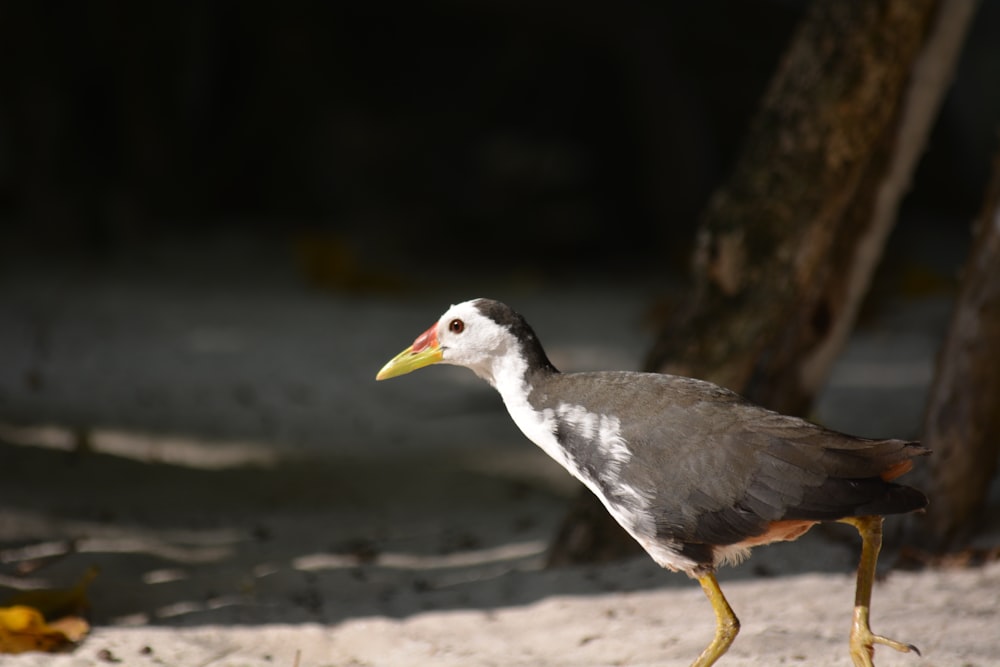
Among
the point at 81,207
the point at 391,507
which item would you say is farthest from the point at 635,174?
the point at 391,507

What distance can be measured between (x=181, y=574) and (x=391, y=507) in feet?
4.21

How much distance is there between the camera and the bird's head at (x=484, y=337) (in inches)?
108

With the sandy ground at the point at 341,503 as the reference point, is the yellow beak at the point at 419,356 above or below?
above

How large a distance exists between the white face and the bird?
122 mm

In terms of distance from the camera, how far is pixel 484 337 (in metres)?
2.75

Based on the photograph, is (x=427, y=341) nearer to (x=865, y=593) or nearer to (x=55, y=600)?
(x=865, y=593)

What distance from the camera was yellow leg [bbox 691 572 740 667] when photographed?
8.50ft

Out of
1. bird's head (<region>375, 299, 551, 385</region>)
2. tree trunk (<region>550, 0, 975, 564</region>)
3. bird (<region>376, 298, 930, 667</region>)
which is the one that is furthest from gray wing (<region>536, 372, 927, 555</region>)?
tree trunk (<region>550, 0, 975, 564</region>)

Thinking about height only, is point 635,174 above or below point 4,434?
above

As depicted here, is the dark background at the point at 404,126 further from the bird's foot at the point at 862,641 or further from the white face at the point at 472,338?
the bird's foot at the point at 862,641

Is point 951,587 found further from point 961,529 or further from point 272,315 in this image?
point 272,315

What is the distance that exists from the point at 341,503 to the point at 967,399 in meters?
2.69

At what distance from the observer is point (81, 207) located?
32.1 ft

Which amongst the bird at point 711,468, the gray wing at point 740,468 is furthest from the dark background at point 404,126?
the gray wing at point 740,468
